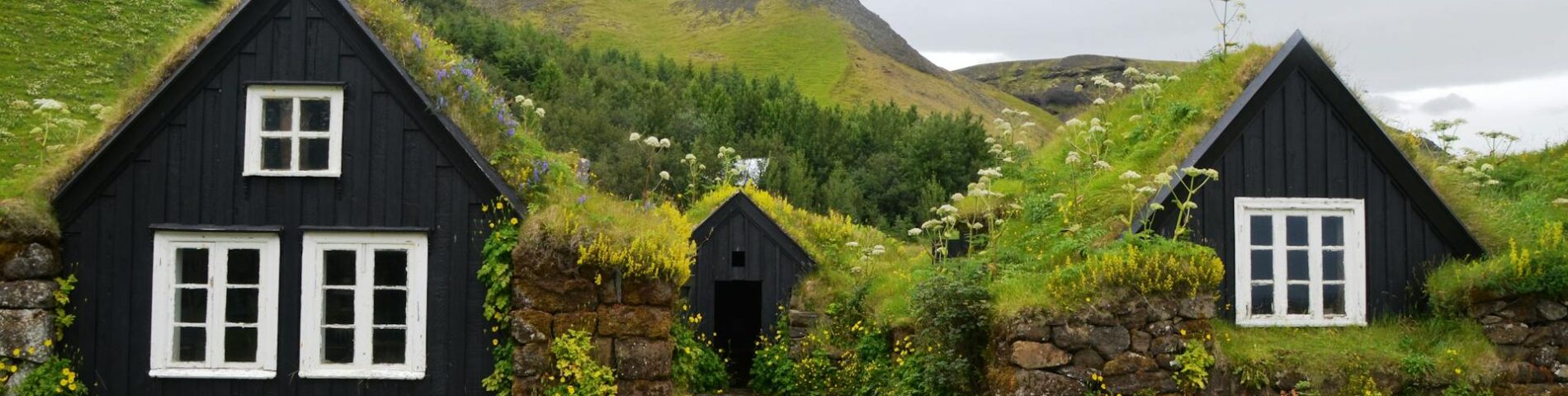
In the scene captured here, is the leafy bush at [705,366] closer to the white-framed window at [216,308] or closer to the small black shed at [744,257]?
the small black shed at [744,257]

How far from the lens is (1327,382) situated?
40.5 ft

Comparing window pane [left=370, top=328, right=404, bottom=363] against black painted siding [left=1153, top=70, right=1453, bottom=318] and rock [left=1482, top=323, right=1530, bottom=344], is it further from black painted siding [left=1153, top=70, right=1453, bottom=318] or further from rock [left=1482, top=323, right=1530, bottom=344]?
rock [left=1482, top=323, right=1530, bottom=344]

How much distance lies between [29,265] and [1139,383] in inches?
408

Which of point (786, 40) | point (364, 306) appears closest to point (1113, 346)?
point (364, 306)

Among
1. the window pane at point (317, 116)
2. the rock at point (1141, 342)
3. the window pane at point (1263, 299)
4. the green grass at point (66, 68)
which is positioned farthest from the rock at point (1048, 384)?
the green grass at point (66, 68)

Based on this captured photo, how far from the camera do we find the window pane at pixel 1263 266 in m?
13.3

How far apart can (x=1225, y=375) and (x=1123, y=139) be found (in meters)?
4.36

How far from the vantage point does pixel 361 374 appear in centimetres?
1207

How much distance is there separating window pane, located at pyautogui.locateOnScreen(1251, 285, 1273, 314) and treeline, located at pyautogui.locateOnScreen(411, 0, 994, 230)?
23.1m

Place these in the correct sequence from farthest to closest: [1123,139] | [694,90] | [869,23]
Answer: [869,23]
[694,90]
[1123,139]

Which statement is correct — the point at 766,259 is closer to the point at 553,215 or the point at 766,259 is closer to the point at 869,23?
the point at 553,215

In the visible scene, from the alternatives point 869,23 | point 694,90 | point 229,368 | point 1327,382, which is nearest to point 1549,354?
point 1327,382

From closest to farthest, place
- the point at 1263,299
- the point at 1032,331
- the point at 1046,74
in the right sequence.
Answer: the point at 1032,331
the point at 1263,299
the point at 1046,74

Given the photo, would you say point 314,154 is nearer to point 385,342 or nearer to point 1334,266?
point 385,342
